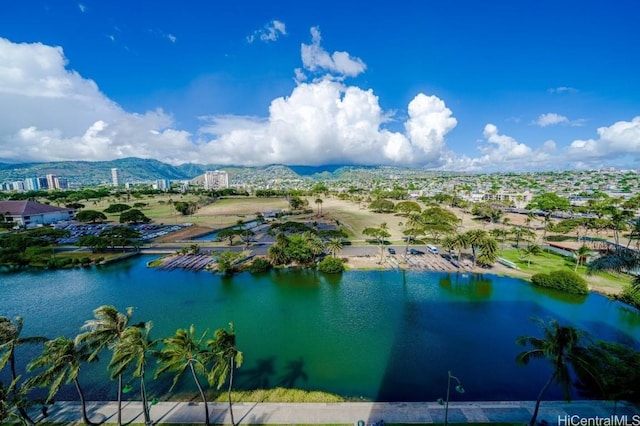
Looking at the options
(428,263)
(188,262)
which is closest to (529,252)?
(428,263)

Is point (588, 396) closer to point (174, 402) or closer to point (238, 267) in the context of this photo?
point (174, 402)

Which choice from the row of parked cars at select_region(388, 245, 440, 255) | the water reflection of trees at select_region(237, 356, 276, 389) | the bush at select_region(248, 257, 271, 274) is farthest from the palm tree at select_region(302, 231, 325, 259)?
the water reflection of trees at select_region(237, 356, 276, 389)

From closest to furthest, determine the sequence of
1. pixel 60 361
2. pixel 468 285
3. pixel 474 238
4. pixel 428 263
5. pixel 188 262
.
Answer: pixel 60 361 < pixel 468 285 < pixel 474 238 < pixel 428 263 < pixel 188 262

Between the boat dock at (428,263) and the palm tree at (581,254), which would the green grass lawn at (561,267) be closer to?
the palm tree at (581,254)

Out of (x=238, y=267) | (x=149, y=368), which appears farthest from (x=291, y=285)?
(x=149, y=368)

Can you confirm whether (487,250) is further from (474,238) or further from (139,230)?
(139,230)

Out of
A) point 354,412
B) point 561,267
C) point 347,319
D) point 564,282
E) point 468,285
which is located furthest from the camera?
point 561,267

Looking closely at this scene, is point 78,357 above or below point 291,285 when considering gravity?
above

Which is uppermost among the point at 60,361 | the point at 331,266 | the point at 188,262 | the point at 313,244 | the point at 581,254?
the point at 60,361
